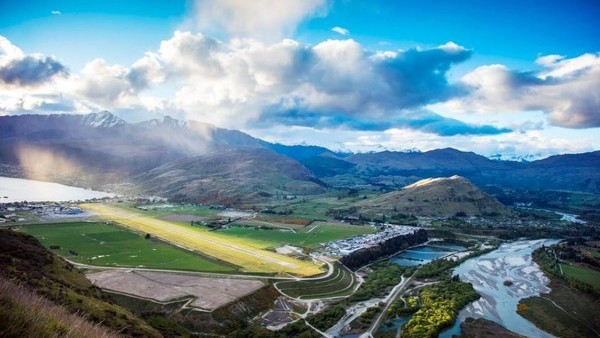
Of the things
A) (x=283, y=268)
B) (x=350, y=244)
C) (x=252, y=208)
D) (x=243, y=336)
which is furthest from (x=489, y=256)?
(x=252, y=208)

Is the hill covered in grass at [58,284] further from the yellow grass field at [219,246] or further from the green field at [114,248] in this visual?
the yellow grass field at [219,246]

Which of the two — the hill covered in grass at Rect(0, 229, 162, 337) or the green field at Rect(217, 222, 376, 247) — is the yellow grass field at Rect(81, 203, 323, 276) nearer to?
the green field at Rect(217, 222, 376, 247)

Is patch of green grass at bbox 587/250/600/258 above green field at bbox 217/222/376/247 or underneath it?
underneath

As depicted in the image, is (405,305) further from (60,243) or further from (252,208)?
(252,208)

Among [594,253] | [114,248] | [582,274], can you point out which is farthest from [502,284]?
[114,248]

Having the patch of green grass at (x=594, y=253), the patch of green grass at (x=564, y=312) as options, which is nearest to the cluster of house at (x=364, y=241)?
the patch of green grass at (x=564, y=312)

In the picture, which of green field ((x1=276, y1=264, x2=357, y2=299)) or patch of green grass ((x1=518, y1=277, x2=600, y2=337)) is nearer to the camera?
patch of green grass ((x1=518, y1=277, x2=600, y2=337))

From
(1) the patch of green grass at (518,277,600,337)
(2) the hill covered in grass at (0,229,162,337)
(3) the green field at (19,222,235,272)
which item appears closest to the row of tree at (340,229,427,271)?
(3) the green field at (19,222,235,272)
